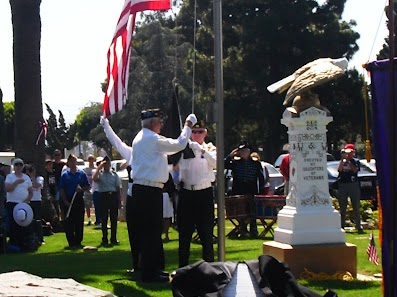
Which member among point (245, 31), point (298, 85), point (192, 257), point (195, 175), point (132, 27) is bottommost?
point (192, 257)

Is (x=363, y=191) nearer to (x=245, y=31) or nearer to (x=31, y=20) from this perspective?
(x=31, y=20)

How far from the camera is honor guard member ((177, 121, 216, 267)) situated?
1085 centimetres

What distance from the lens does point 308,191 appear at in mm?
11258

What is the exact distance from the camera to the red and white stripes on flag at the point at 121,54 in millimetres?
10844

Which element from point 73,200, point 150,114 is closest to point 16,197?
point 73,200

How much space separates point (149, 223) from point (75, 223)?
620 cm

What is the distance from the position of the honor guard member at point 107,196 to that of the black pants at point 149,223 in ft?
20.5

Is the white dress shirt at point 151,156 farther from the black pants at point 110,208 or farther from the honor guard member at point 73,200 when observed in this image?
the black pants at point 110,208

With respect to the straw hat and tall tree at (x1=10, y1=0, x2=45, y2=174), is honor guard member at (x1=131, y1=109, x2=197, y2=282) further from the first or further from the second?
tall tree at (x1=10, y1=0, x2=45, y2=174)

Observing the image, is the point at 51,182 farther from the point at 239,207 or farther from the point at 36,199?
the point at 239,207

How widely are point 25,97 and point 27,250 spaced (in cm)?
590

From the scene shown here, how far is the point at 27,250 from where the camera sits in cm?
1592

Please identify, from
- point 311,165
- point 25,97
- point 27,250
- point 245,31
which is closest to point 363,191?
point 25,97

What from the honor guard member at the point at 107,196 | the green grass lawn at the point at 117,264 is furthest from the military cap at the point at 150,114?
the honor guard member at the point at 107,196
